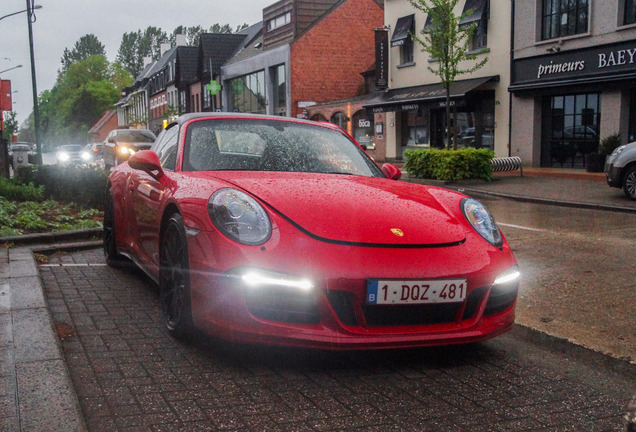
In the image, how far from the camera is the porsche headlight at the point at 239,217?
3.31 metres

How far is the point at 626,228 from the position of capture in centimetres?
954

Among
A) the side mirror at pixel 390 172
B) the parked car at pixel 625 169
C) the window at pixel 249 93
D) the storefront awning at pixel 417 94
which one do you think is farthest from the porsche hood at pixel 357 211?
the window at pixel 249 93

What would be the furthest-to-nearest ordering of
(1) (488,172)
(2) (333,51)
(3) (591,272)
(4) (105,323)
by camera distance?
(2) (333,51), (1) (488,172), (3) (591,272), (4) (105,323)

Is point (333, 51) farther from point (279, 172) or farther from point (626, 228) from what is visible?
point (279, 172)

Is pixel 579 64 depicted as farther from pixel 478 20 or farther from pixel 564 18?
pixel 478 20

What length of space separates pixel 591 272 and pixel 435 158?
12899 mm

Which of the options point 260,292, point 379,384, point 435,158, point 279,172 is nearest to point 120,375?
point 260,292

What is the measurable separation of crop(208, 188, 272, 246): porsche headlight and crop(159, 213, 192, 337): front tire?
28cm

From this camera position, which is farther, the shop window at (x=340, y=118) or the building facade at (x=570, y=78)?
the shop window at (x=340, y=118)

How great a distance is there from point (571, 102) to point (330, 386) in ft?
69.8

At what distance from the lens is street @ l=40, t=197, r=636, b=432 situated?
279 centimetres

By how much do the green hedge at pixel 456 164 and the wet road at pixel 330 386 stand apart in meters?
14.2

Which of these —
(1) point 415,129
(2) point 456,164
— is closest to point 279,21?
(1) point 415,129

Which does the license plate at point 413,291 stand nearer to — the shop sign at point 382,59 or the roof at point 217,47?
the shop sign at point 382,59
